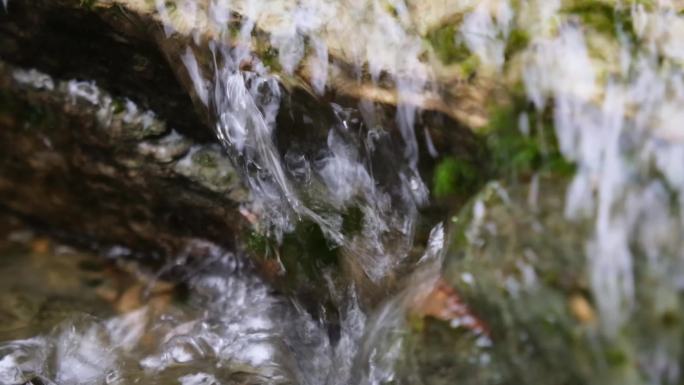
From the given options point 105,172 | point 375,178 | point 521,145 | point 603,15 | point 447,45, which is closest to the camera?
point 521,145

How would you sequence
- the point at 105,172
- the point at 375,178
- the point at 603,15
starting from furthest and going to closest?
1. the point at 105,172
2. the point at 375,178
3. the point at 603,15

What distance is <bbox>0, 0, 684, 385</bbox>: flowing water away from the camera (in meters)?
1.98

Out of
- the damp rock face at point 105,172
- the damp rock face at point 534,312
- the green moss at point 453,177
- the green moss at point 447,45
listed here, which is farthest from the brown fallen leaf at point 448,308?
the damp rock face at point 105,172

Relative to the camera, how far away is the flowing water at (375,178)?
77.9 inches

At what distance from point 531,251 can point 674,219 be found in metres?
0.40

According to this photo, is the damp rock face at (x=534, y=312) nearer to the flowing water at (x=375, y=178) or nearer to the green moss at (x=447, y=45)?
the flowing water at (x=375, y=178)

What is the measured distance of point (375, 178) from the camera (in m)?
2.71

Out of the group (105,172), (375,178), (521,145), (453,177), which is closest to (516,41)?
(521,145)

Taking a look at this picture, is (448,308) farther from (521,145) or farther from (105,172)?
(105,172)

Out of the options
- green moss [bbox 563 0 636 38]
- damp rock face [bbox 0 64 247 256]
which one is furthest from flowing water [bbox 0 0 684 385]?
damp rock face [bbox 0 64 247 256]

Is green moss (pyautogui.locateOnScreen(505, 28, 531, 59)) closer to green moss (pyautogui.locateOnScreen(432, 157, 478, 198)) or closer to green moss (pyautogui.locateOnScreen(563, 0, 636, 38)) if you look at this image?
green moss (pyautogui.locateOnScreen(563, 0, 636, 38))

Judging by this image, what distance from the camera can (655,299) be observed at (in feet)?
6.13

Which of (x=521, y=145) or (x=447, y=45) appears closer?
(x=521, y=145)

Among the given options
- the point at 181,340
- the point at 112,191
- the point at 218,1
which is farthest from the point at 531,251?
the point at 112,191
